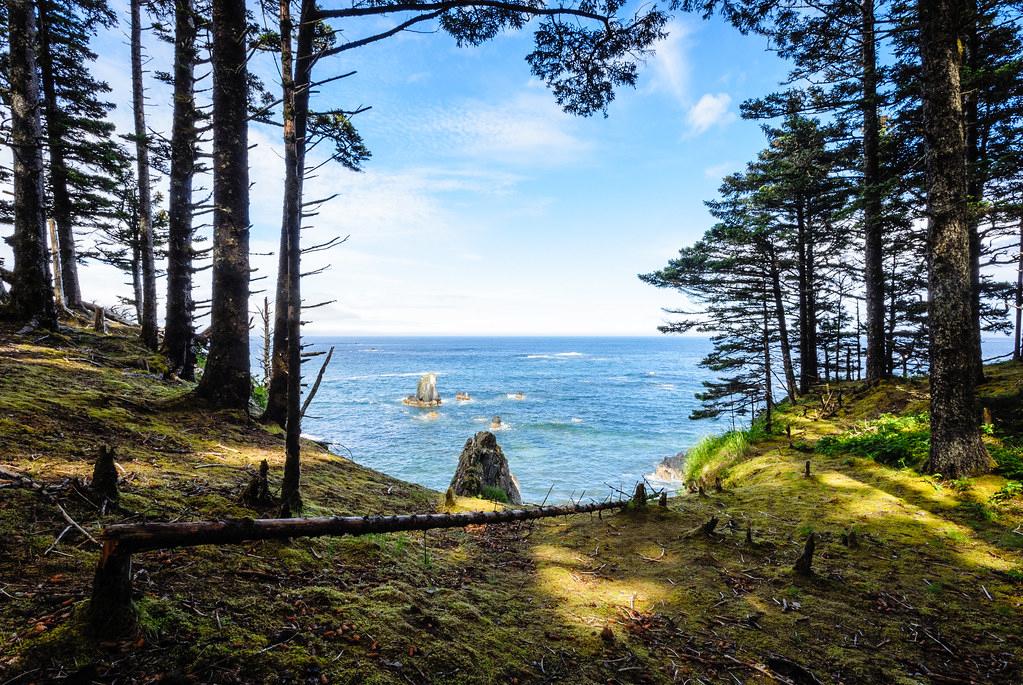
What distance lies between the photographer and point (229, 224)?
6.65 m

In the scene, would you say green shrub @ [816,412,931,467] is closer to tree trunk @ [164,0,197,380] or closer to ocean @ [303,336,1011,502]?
ocean @ [303,336,1011,502]

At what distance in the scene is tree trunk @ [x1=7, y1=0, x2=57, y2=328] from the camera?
845 centimetres

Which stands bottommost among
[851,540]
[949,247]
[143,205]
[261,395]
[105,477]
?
[851,540]

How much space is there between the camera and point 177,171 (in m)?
8.88

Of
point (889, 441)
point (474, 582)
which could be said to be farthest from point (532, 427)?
point (474, 582)

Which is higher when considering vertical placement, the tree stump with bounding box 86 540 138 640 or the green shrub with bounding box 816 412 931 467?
the tree stump with bounding box 86 540 138 640

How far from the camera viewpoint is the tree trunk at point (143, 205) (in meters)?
11.4

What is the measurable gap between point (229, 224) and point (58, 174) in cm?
1217

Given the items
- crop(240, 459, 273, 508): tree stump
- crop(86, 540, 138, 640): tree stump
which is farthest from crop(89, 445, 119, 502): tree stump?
crop(86, 540, 138, 640): tree stump

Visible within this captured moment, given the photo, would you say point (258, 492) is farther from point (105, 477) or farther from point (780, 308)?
point (780, 308)

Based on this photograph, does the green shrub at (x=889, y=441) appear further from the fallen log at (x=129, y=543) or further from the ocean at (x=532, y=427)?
the fallen log at (x=129, y=543)

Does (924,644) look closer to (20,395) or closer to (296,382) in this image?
(296,382)

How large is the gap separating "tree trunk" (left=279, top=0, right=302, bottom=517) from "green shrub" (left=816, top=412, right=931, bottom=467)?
9468 millimetres

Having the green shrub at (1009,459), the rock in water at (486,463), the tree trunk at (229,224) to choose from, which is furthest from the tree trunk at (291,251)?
the green shrub at (1009,459)
